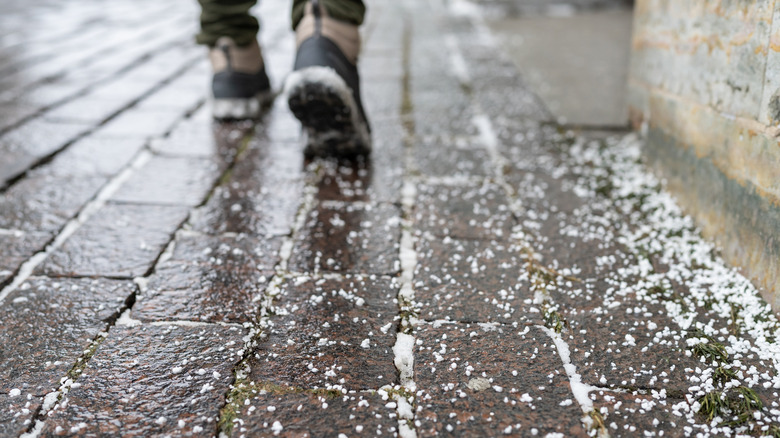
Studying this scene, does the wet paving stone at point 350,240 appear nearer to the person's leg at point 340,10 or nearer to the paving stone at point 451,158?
the paving stone at point 451,158

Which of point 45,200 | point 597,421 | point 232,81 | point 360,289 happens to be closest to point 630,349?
point 597,421

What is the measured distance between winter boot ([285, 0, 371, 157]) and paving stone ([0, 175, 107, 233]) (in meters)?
0.77

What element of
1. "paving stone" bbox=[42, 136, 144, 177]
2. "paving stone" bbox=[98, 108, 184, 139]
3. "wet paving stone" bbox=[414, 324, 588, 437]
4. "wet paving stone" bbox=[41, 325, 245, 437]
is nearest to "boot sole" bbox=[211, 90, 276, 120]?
"paving stone" bbox=[98, 108, 184, 139]

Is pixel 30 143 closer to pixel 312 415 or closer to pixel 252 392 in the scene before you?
pixel 252 392

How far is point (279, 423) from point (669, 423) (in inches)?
28.6

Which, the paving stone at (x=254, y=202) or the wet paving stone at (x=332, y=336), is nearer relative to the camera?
the wet paving stone at (x=332, y=336)

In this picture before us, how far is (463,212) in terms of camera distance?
2055 millimetres

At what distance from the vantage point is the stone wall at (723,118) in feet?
5.03

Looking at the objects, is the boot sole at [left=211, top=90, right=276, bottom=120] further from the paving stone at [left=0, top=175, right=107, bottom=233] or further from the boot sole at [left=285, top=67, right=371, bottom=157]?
the paving stone at [left=0, top=175, right=107, bottom=233]

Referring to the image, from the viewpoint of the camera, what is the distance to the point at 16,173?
2236 millimetres

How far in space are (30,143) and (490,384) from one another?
85.9 inches

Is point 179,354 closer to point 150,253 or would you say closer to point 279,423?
point 279,423

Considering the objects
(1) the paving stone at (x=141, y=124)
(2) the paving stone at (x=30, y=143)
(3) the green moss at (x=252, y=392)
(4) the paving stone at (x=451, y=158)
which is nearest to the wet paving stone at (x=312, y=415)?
(3) the green moss at (x=252, y=392)

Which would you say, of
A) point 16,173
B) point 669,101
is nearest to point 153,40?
point 16,173
